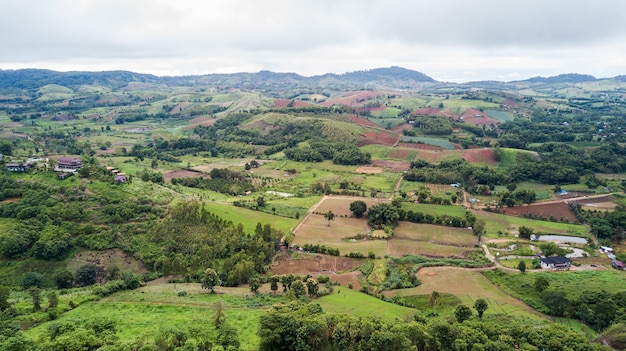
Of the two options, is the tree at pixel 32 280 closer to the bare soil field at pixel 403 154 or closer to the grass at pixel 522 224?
the grass at pixel 522 224

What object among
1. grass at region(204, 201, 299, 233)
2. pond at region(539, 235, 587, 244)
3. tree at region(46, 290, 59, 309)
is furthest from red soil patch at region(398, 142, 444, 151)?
tree at region(46, 290, 59, 309)

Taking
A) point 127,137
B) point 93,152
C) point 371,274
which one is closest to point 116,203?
point 371,274

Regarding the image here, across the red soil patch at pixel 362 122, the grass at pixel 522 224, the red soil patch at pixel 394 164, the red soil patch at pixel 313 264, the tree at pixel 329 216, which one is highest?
the red soil patch at pixel 362 122

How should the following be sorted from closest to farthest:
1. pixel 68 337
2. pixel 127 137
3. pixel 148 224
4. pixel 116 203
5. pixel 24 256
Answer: pixel 68 337 < pixel 24 256 < pixel 148 224 < pixel 116 203 < pixel 127 137

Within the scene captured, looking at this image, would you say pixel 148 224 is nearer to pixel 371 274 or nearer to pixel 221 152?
pixel 371 274

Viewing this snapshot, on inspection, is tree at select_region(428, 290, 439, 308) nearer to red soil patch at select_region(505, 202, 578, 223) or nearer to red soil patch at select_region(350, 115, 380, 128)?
red soil patch at select_region(505, 202, 578, 223)

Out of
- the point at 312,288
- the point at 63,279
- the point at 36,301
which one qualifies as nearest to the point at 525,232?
the point at 312,288

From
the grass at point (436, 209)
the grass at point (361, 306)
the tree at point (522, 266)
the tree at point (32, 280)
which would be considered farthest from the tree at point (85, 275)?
the tree at point (522, 266)
